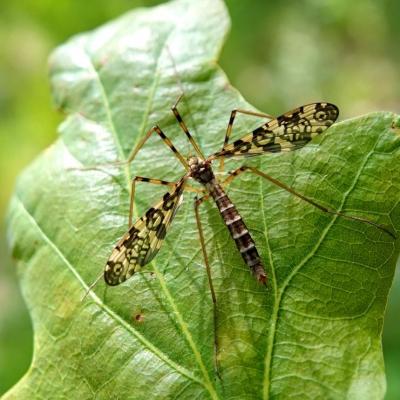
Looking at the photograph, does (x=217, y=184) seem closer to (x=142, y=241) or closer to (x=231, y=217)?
(x=231, y=217)

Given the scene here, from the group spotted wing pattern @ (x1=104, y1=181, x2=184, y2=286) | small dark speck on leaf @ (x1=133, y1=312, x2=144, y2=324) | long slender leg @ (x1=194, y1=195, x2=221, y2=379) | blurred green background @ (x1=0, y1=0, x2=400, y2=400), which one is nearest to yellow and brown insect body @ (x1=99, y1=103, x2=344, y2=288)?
spotted wing pattern @ (x1=104, y1=181, x2=184, y2=286)

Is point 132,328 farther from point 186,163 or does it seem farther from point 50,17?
point 50,17

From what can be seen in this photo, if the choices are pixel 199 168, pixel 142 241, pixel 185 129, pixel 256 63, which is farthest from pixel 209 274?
pixel 256 63

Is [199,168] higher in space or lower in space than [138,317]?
higher

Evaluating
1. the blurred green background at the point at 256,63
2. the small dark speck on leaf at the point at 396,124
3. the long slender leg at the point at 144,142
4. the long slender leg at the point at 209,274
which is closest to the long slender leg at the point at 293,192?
the long slender leg at the point at 209,274

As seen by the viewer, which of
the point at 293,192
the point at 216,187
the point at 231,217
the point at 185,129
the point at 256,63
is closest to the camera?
the point at 293,192

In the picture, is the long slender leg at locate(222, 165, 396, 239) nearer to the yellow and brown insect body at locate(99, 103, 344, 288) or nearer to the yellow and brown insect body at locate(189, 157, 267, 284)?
the yellow and brown insect body at locate(99, 103, 344, 288)

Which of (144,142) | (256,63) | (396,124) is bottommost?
(256,63)
